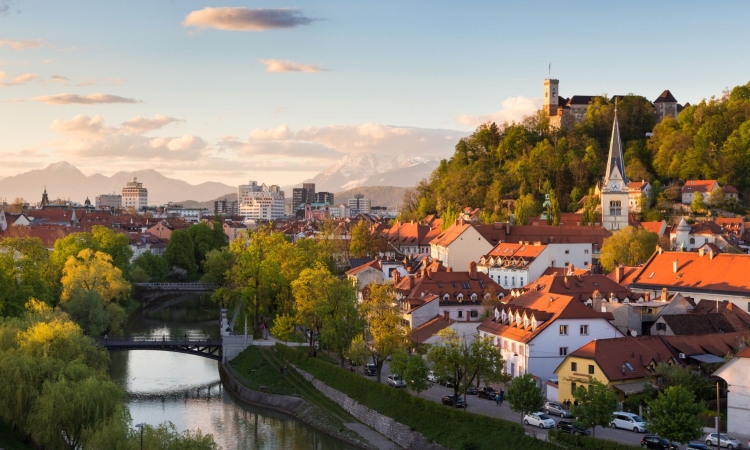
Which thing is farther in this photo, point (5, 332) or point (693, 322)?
point (693, 322)

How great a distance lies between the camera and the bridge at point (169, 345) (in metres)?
52.3

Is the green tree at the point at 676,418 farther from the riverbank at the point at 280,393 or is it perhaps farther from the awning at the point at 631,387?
the riverbank at the point at 280,393

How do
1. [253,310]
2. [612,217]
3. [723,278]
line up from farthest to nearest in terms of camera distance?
1. [612,217]
2. [253,310]
3. [723,278]

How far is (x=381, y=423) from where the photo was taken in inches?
1574

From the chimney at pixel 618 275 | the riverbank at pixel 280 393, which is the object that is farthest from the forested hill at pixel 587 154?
the riverbank at pixel 280 393

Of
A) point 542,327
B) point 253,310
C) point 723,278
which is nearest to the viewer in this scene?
point 542,327

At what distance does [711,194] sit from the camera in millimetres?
96375

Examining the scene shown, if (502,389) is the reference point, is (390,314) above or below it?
above

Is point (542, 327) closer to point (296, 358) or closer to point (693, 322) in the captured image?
point (693, 322)

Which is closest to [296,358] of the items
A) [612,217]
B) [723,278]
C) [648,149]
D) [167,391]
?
[167,391]

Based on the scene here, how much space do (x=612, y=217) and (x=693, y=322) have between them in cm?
5035

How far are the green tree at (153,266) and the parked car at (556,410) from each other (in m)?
61.3

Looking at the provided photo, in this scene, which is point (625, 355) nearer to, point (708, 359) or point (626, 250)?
point (708, 359)

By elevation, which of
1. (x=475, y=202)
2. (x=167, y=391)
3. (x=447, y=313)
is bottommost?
(x=167, y=391)
